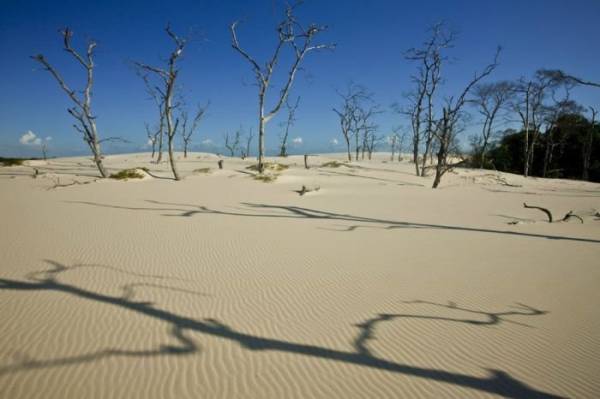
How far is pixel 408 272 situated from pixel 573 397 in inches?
81.6

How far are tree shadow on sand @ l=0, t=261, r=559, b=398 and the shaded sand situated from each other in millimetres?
12

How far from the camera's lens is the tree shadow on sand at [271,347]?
2062mm

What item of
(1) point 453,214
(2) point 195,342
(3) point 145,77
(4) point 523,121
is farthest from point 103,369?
(4) point 523,121

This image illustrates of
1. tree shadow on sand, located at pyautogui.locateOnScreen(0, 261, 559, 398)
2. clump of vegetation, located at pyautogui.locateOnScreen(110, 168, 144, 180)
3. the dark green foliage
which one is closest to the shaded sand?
tree shadow on sand, located at pyautogui.locateOnScreen(0, 261, 559, 398)

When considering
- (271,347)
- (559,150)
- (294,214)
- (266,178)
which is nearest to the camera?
(271,347)

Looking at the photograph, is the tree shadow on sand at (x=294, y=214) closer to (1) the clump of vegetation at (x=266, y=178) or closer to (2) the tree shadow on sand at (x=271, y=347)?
(2) the tree shadow on sand at (x=271, y=347)

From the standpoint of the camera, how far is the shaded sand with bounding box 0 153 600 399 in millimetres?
2062

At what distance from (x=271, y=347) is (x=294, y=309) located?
64cm

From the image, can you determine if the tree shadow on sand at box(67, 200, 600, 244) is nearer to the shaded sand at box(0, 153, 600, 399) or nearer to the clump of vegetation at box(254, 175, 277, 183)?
the shaded sand at box(0, 153, 600, 399)

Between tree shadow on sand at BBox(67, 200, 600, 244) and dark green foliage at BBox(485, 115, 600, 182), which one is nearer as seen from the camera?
tree shadow on sand at BBox(67, 200, 600, 244)

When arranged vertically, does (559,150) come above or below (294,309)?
above

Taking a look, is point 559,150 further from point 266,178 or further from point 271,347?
point 271,347

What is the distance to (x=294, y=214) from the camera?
7652mm

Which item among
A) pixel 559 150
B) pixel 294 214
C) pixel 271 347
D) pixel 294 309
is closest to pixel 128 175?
pixel 294 214
